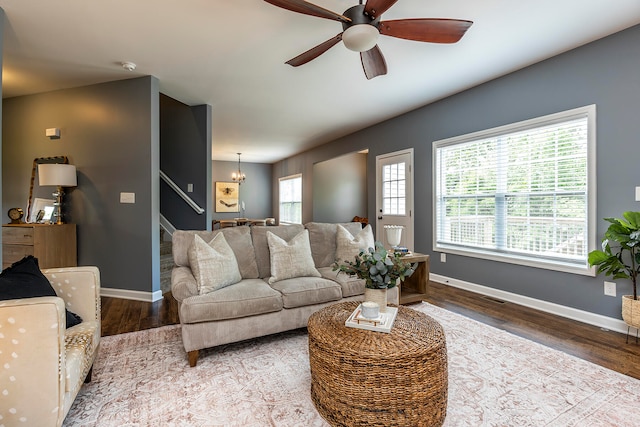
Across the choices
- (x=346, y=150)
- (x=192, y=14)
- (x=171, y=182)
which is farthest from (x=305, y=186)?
(x=192, y=14)

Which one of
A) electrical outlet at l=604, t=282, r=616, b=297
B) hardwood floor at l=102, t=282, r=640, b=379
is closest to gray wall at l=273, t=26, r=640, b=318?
electrical outlet at l=604, t=282, r=616, b=297

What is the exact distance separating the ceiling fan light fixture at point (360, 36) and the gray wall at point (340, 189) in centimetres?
600

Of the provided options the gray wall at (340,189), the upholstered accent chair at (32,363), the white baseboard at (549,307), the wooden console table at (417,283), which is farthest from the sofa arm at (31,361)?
the gray wall at (340,189)

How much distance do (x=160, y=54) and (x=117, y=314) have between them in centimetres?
275

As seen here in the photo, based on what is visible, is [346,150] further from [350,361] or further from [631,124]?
[350,361]

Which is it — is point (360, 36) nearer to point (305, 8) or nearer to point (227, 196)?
point (305, 8)

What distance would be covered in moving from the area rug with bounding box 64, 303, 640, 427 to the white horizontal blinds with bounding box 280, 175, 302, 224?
6669 mm

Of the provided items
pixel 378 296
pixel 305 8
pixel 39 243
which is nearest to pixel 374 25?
pixel 305 8

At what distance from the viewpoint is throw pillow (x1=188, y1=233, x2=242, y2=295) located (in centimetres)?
230

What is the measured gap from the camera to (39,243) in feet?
11.8

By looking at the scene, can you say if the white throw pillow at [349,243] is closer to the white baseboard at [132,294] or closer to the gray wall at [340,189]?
the white baseboard at [132,294]

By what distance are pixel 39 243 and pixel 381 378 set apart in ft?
13.9

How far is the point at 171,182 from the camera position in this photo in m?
5.04

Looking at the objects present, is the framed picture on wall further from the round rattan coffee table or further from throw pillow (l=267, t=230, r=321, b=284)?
the round rattan coffee table
